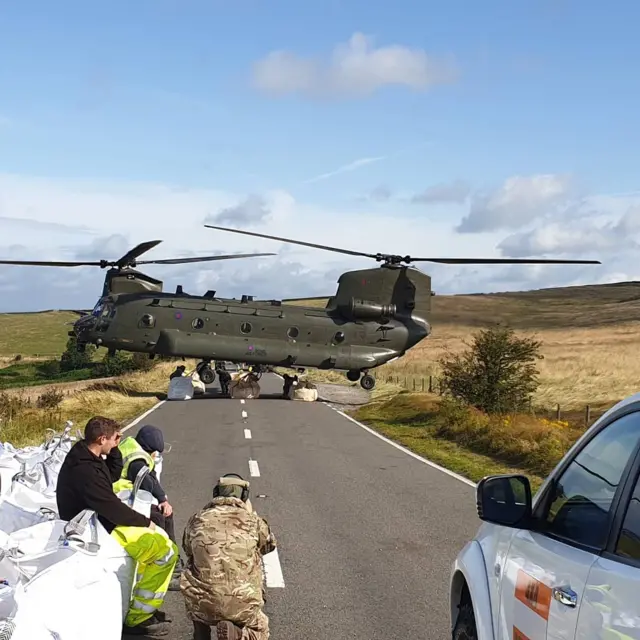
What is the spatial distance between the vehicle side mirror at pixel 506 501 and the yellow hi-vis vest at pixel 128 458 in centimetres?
395

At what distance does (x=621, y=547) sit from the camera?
10.2ft

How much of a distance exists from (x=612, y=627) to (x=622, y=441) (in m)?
0.83

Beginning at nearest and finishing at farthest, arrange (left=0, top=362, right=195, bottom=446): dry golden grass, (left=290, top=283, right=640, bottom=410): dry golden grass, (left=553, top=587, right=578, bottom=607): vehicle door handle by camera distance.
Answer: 1. (left=553, top=587, right=578, bottom=607): vehicle door handle
2. (left=0, top=362, right=195, bottom=446): dry golden grass
3. (left=290, top=283, right=640, bottom=410): dry golden grass

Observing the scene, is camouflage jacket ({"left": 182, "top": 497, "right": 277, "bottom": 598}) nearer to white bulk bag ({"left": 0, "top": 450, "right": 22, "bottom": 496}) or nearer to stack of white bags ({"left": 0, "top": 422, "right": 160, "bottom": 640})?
Answer: stack of white bags ({"left": 0, "top": 422, "right": 160, "bottom": 640})

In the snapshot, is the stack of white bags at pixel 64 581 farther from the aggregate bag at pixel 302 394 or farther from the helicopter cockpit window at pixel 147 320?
the aggregate bag at pixel 302 394

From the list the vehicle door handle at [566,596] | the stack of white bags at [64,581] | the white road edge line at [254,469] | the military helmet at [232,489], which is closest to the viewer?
the vehicle door handle at [566,596]

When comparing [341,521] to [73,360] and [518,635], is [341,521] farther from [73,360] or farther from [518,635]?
[73,360]

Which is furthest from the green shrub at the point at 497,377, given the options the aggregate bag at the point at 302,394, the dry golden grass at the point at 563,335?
the aggregate bag at the point at 302,394

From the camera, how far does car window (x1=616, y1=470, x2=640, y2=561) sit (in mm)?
3029

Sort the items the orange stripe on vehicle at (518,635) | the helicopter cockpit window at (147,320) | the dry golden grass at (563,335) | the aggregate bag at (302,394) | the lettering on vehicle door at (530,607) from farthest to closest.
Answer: the dry golden grass at (563,335) < the aggregate bag at (302,394) < the helicopter cockpit window at (147,320) < the orange stripe on vehicle at (518,635) < the lettering on vehicle door at (530,607)

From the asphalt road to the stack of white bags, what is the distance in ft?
3.92

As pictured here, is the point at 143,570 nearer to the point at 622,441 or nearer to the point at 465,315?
the point at 622,441

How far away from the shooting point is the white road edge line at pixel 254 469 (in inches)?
623

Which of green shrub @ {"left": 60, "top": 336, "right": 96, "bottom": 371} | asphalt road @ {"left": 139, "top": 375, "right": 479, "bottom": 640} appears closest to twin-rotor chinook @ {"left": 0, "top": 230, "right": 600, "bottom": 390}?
asphalt road @ {"left": 139, "top": 375, "right": 479, "bottom": 640}
